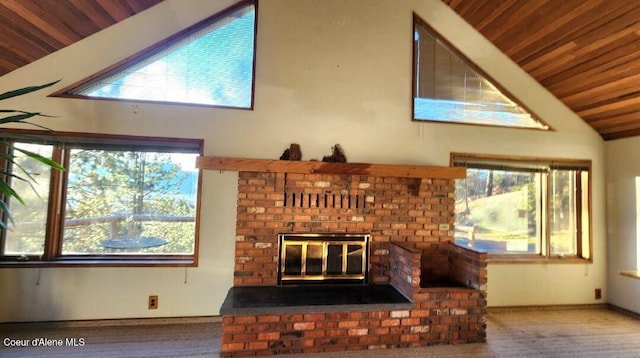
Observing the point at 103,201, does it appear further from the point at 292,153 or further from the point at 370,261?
the point at 370,261

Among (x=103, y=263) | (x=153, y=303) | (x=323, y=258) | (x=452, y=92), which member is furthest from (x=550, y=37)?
(x=103, y=263)

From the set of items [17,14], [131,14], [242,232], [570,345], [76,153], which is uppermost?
[131,14]

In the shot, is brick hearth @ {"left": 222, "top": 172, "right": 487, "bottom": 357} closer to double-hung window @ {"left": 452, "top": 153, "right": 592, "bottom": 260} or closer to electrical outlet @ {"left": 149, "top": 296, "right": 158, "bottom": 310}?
double-hung window @ {"left": 452, "top": 153, "right": 592, "bottom": 260}

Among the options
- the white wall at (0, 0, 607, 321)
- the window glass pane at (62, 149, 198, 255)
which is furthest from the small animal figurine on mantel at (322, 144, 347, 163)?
the window glass pane at (62, 149, 198, 255)

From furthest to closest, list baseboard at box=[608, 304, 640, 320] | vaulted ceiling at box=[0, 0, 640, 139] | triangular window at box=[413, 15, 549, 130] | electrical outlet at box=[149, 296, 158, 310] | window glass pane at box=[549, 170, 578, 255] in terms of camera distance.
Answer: window glass pane at box=[549, 170, 578, 255] → triangular window at box=[413, 15, 549, 130] → baseboard at box=[608, 304, 640, 320] → electrical outlet at box=[149, 296, 158, 310] → vaulted ceiling at box=[0, 0, 640, 139]

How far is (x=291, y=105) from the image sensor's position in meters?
3.10

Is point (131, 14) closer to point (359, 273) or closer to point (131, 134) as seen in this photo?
point (131, 134)

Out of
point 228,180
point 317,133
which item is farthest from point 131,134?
point 317,133

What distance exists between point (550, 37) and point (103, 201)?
500 centimetres

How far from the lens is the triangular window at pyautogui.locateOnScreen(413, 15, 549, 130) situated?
11.0 feet

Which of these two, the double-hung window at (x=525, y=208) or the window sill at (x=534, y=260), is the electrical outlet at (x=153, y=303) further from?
the window sill at (x=534, y=260)

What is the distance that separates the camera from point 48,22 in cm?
244

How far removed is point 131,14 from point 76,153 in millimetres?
1559

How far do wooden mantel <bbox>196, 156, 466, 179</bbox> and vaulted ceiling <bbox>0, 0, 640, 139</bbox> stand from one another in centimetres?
169
